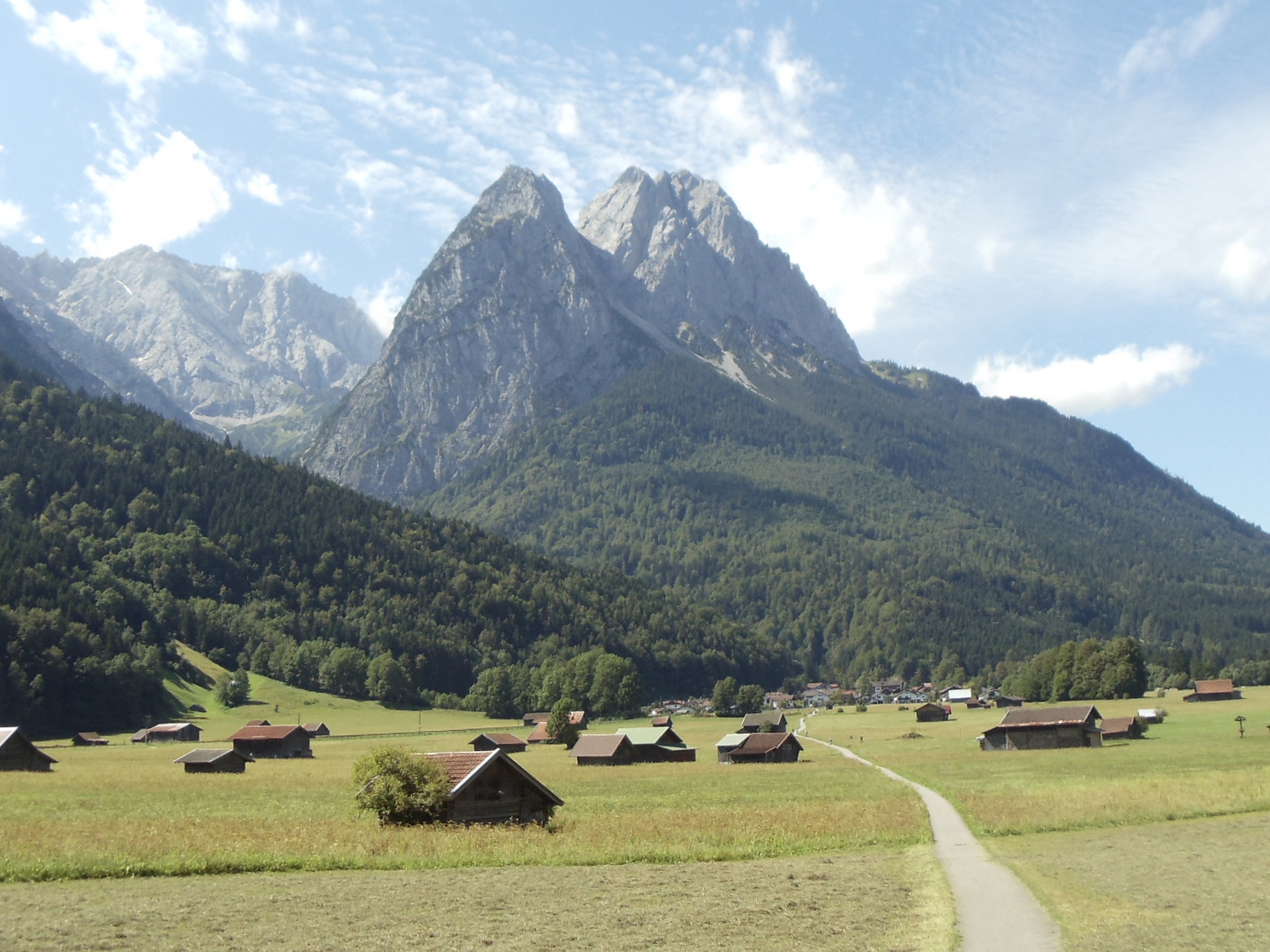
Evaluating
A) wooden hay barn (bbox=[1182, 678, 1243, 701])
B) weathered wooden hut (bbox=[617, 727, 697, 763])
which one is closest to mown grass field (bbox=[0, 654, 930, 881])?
weathered wooden hut (bbox=[617, 727, 697, 763])

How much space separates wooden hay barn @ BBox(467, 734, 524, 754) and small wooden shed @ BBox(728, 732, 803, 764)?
20.7 meters

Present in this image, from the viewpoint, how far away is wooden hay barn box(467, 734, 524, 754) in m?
94.6

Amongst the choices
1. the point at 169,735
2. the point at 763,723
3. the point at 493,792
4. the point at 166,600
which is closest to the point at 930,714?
the point at 763,723

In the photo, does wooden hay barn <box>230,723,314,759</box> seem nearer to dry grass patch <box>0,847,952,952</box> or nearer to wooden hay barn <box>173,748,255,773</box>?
wooden hay barn <box>173,748,255,773</box>

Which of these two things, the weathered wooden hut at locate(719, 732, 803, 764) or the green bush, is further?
the weathered wooden hut at locate(719, 732, 803, 764)

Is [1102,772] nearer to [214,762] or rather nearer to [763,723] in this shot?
[763,723]

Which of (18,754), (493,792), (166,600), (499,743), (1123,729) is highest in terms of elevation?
(166,600)

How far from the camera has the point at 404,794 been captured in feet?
134

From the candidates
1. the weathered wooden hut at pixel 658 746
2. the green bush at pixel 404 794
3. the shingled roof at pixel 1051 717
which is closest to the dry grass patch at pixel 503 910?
the green bush at pixel 404 794

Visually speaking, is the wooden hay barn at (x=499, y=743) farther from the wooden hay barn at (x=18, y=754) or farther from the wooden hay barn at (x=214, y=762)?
the wooden hay barn at (x=18, y=754)

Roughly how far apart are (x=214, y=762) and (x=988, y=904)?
6522 centimetres

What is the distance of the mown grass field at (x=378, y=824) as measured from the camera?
34.4 metres

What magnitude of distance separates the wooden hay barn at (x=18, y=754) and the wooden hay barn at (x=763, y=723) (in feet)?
200

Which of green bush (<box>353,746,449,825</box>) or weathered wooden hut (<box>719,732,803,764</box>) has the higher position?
green bush (<box>353,746,449,825</box>)
